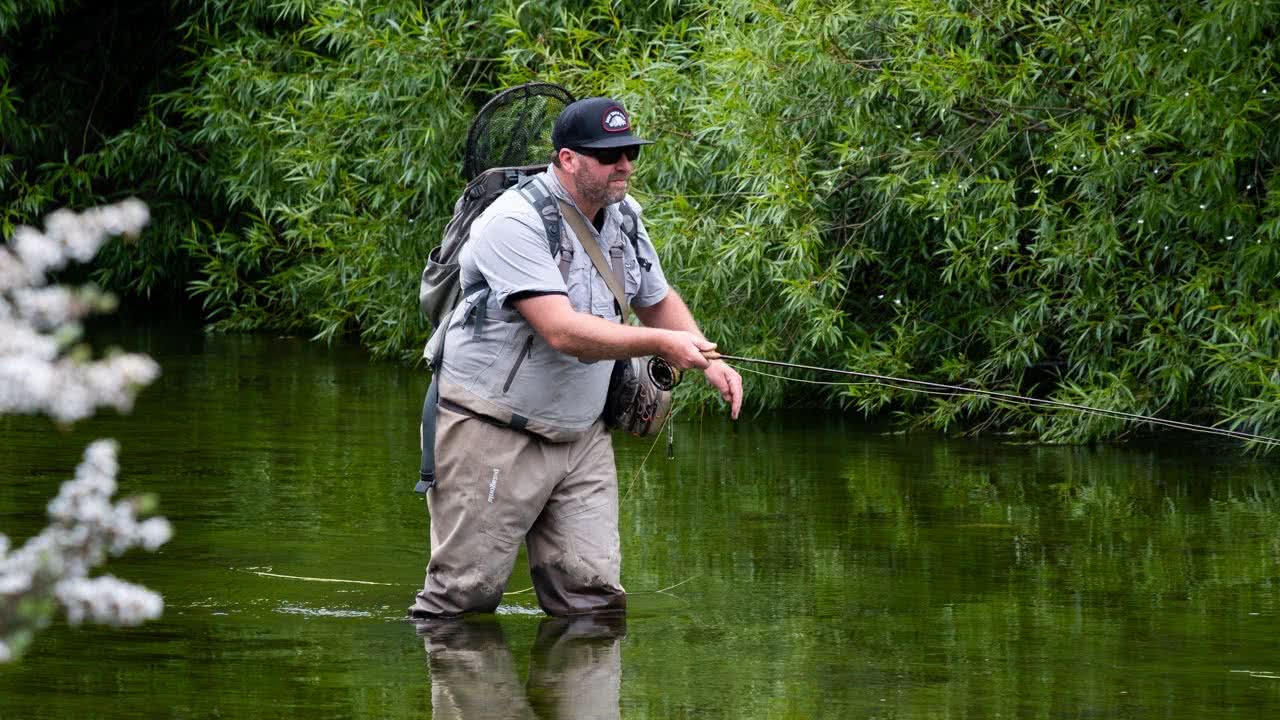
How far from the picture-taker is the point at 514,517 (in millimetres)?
4598

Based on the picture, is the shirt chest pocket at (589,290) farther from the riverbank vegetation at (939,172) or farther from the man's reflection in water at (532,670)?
the riverbank vegetation at (939,172)

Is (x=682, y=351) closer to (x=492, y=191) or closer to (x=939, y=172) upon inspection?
(x=492, y=191)

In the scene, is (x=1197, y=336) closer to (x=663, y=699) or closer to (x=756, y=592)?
(x=756, y=592)

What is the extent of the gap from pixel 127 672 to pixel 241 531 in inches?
76.0

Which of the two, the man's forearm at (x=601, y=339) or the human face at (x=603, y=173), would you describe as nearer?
the man's forearm at (x=601, y=339)

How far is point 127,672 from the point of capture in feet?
14.8

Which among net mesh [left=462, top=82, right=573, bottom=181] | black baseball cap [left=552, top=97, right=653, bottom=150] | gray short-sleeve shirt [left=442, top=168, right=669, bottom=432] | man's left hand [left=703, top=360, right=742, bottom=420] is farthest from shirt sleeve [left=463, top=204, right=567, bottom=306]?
net mesh [left=462, top=82, right=573, bottom=181]

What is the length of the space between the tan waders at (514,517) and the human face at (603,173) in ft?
2.04

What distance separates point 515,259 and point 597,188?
0.31 metres

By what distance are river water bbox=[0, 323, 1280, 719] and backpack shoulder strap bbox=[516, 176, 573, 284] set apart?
1009 millimetres

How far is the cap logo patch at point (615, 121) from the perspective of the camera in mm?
4445

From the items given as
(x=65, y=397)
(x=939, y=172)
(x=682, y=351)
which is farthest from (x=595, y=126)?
(x=939, y=172)

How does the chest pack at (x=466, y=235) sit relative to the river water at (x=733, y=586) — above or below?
above

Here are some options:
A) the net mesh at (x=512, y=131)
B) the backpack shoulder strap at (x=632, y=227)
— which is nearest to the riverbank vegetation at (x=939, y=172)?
the net mesh at (x=512, y=131)
